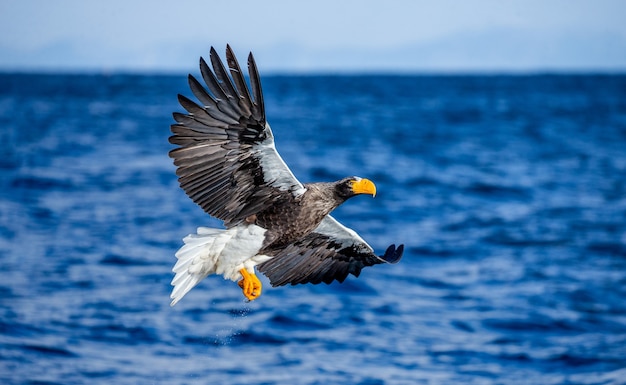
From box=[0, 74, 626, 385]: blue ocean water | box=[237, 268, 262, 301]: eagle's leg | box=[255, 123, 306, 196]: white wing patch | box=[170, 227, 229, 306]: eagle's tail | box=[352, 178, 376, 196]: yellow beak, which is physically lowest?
box=[0, 74, 626, 385]: blue ocean water

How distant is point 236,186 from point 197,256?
26.5 inches

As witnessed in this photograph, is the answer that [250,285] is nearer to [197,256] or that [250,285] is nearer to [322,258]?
[197,256]

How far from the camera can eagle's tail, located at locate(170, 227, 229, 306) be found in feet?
23.6

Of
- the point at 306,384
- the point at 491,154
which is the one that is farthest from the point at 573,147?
the point at 306,384

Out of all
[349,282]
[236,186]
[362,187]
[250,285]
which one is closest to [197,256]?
[250,285]

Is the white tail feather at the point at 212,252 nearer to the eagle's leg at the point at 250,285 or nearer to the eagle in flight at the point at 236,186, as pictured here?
the eagle in flight at the point at 236,186

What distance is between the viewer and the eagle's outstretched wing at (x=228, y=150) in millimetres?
6605

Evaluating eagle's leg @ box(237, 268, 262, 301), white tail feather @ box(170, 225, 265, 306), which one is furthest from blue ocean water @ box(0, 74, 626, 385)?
white tail feather @ box(170, 225, 265, 306)

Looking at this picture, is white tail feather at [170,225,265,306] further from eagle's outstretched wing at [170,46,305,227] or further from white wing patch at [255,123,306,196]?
white wing patch at [255,123,306,196]

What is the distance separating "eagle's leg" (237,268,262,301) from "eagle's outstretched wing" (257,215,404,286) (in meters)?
0.69

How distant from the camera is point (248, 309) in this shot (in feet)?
47.5

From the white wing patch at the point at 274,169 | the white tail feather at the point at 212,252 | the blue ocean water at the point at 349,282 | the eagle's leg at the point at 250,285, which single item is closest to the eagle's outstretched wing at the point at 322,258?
the eagle's leg at the point at 250,285

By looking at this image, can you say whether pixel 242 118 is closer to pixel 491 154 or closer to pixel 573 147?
pixel 491 154

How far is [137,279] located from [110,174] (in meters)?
11.1
